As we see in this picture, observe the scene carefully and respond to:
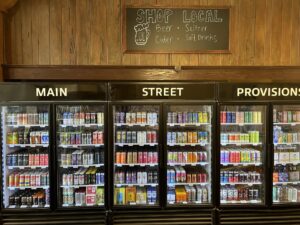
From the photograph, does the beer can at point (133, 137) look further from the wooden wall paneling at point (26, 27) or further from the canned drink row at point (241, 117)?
the wooden wall paneling at point (26, 27)

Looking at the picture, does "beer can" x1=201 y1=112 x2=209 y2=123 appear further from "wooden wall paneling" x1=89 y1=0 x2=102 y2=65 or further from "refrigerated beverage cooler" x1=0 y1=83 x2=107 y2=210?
"wooden wall paneling" x1=89 y1=0 x2=102 y2=65

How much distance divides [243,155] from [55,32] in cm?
326

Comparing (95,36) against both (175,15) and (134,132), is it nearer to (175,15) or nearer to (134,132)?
(175,15)

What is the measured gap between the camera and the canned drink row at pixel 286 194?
3721 mm

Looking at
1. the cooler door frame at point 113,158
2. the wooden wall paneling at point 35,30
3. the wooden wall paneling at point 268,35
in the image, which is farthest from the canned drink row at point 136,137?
the wooden wall paneling at point 268,35

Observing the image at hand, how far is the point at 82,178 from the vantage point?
3.62 m

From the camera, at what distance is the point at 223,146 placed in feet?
12.7

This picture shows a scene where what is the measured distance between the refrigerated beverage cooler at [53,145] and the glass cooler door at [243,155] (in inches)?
66.1

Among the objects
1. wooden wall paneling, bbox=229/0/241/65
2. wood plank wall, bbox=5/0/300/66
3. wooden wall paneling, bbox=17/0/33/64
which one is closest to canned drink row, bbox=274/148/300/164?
wood plank wall, bbox=5/0/300/66

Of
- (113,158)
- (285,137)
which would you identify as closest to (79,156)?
(113,158)

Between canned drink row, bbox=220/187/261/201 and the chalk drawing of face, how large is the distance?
246 centimetres

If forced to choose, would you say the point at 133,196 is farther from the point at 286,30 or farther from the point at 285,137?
the point at 286,30

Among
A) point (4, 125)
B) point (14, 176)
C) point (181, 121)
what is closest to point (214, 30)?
point (181, 121)

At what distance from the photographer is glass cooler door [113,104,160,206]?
361cm
